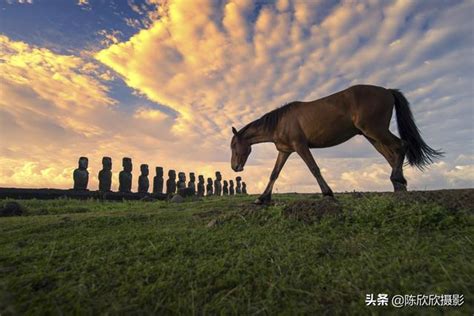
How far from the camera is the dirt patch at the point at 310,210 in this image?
3.69m

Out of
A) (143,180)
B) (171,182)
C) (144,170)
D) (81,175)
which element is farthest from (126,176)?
(171,182)

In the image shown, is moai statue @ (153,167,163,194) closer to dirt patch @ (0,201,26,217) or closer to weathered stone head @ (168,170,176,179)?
weathered stone head @ (168,170,176,179)

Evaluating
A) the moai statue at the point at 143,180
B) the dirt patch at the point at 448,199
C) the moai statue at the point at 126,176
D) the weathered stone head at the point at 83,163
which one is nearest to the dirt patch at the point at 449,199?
the dirt patch at the point at 448,199

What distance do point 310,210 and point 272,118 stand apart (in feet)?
9.19

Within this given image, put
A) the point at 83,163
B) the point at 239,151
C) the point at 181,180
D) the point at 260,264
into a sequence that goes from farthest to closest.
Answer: the point at 181,180 → the point at 83,163 → the point at 239,151 → the point at 260,264

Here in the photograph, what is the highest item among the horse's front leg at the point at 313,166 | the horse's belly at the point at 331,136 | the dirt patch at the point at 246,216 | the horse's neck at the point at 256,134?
the horse's neck at the point at 256,134

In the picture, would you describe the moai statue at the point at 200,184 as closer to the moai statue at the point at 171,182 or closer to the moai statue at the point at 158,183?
the moai statue at the point at 171,182

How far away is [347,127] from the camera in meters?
5.39

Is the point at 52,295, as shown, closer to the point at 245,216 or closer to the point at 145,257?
the point at 145,257

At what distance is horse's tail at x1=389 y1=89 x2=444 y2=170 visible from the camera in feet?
18.6

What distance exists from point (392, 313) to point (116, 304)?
1.55 m

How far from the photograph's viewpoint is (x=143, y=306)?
1762 mm

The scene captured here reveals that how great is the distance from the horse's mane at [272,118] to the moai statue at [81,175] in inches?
611

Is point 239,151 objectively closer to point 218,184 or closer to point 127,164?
point 127,164
